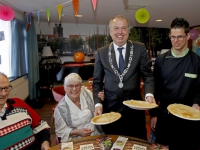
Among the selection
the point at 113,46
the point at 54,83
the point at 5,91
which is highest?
the point at 113,46

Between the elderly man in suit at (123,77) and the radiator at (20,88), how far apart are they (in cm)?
309

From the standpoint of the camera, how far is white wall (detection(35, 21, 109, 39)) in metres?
6.14

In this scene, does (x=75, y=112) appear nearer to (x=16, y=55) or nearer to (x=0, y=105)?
(x=0, y=105)

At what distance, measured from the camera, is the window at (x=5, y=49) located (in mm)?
4139

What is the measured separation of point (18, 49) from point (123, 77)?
158 inches

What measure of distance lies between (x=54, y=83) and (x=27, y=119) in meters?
4.80

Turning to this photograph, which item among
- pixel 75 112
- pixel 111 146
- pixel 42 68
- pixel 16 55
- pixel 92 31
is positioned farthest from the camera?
pixel 92 31

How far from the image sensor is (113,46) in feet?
Answer: 5.04

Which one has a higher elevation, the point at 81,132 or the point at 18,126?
the point at 18,126

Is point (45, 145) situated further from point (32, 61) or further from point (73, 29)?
point (73, 29)

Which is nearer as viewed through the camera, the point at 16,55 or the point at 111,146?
the point at 111,146

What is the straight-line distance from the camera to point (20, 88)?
4.46 metres

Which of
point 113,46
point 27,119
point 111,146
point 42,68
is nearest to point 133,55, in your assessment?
point 113,46

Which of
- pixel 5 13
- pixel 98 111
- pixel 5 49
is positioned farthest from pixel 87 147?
pixel 5 49
